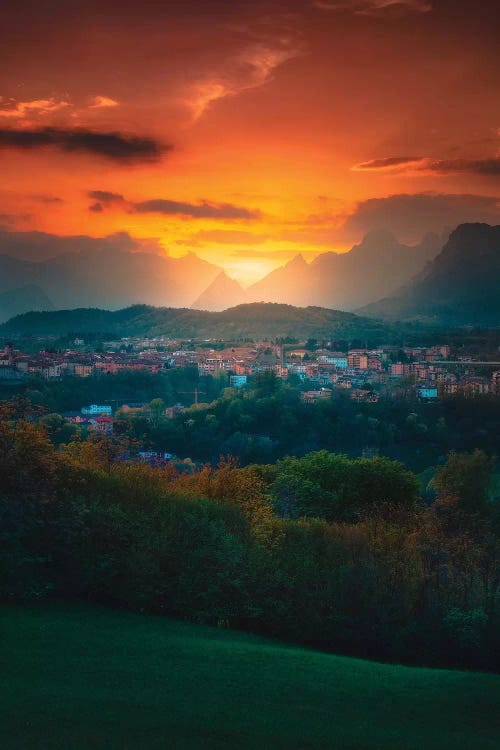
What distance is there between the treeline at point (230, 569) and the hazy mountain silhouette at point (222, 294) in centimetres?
13206

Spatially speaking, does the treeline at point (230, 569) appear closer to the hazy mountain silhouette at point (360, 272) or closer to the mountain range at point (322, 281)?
the mountain range at point (322, 281)

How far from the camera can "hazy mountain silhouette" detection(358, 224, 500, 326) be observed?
93250mm

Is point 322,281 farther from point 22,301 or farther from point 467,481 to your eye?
point 467,481

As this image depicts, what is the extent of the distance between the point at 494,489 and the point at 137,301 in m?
93.2

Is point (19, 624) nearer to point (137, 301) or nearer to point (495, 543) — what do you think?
point (495, 543)

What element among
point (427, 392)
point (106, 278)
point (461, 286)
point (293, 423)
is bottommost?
point (293, 423)

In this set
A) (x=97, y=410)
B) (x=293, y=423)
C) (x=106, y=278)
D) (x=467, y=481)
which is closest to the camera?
(x=467, y=481)

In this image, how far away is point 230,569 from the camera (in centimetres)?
1349

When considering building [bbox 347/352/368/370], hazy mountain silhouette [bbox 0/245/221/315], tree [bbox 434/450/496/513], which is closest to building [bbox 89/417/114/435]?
tree [bbox 434/450/496/513]

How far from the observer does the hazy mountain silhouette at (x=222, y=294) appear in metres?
156

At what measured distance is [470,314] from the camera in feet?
306

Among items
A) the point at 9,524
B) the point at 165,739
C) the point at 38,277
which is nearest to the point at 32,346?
the point at 38,277

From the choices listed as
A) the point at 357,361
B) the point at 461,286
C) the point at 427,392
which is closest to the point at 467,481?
the point at 427,392

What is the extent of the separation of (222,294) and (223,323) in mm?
70863
